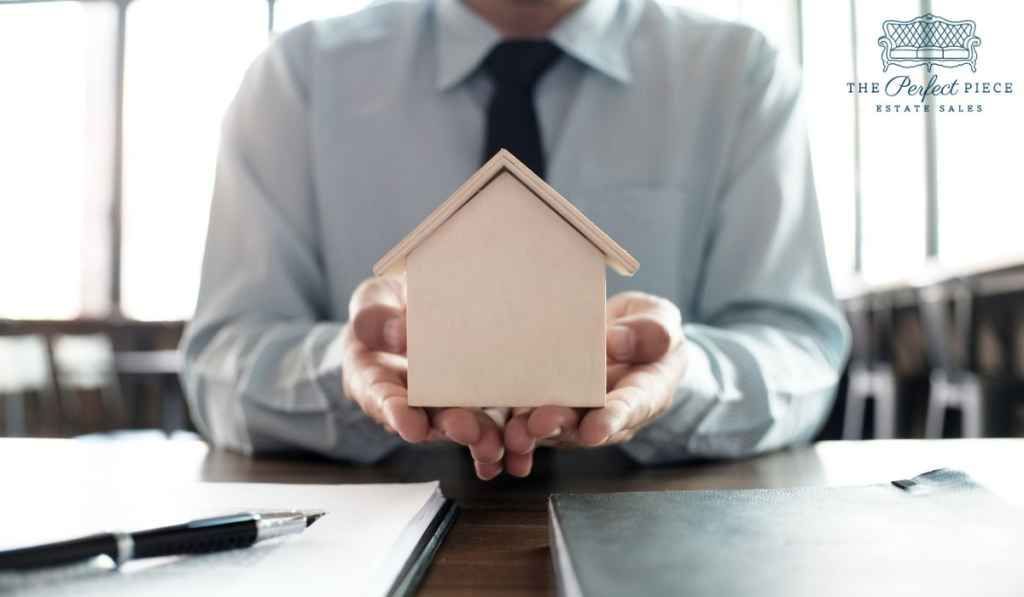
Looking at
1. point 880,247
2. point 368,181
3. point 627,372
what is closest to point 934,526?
point 627,372

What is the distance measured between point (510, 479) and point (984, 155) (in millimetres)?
1576

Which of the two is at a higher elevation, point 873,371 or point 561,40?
point 561,40

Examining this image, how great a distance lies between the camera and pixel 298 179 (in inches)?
47.9

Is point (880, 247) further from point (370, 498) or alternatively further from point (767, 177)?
point (370, 498)

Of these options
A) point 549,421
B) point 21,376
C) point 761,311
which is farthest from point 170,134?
point 549,421

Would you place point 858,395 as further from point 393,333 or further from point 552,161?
point 393,333

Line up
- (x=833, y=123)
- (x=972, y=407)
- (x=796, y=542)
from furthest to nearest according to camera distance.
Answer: (x=972, y=407)
(x=833, y=123)
(x=796, y=542)

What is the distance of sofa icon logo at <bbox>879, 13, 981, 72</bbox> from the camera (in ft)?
2.96

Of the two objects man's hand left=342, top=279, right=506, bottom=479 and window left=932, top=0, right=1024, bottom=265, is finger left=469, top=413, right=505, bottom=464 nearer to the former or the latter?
man's hand left=342, top=279, right=506, bottom=479

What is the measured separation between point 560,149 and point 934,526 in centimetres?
85

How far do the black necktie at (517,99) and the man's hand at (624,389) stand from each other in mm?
404

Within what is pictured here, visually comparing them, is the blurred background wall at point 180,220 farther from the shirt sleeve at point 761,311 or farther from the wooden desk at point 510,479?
the wooden desk at point 510,479

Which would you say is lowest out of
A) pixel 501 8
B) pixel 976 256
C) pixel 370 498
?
pixel 370 498

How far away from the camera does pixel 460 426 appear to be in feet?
1.66
